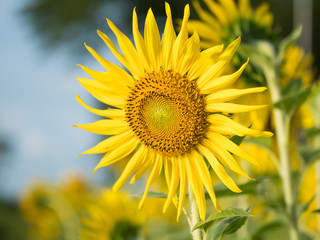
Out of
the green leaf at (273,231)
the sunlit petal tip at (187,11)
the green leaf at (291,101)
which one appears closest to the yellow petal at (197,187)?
the sunlit petal tip at (187,11)

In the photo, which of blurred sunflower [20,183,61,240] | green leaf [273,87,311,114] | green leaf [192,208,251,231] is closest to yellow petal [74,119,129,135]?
green leaf [192,208,251,231]

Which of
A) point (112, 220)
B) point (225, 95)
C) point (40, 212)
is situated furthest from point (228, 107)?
point (40, 212)

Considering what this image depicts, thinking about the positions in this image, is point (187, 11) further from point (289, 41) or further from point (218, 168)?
point (289, 41)

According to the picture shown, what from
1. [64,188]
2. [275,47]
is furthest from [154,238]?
[64,188]

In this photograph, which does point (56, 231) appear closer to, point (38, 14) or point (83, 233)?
point (83, 233)

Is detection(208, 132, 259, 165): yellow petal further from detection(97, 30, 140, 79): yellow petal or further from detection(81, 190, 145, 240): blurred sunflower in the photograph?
detection(81, 190, 145, 240): blurred sunflower

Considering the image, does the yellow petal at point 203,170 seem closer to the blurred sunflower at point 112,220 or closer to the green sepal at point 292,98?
the green sepal at point 292,98
